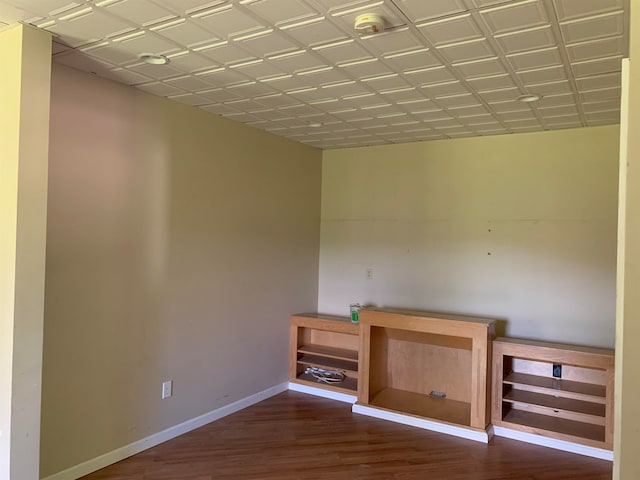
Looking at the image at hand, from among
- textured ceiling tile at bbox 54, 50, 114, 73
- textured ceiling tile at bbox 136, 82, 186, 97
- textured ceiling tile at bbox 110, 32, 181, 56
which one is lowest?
textured ceiling tile at bbox 110, 32, 181, 56

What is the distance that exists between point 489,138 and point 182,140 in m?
2.62

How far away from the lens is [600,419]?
11.1 feet

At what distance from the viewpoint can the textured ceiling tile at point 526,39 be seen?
2084 millimetres

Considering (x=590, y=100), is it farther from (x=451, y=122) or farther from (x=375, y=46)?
(x=375, y=46)

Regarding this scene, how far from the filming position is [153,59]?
2.56 meters

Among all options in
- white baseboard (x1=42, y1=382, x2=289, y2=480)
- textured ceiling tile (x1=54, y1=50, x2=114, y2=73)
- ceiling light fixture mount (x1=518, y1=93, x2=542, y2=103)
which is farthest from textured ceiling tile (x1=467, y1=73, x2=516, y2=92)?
white baseboard (x1=42, y1=382, x2=289, y2=480)

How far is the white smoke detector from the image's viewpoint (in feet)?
6.45

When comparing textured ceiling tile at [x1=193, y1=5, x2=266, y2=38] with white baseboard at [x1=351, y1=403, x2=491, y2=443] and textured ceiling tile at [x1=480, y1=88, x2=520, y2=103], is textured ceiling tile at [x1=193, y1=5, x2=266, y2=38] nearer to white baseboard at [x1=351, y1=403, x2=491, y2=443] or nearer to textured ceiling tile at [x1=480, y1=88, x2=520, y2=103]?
textured ceiling tile at [x1=480, y1=88, x2=520, y2=103]

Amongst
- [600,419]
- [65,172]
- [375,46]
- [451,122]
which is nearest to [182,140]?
[65,172]

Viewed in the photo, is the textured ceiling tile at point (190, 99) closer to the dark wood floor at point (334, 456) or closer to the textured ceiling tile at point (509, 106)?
the textured ceiling tile at point (509, 106)

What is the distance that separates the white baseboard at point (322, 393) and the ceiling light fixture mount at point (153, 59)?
10.5 feet

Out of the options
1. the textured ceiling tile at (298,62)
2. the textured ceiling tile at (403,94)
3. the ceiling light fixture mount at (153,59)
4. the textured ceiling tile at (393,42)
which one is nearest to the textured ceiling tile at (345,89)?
the textured ceiling tile at (403,94)

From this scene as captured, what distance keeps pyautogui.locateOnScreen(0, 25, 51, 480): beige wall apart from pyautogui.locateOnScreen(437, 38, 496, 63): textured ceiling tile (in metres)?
1.94

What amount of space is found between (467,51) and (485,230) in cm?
214
